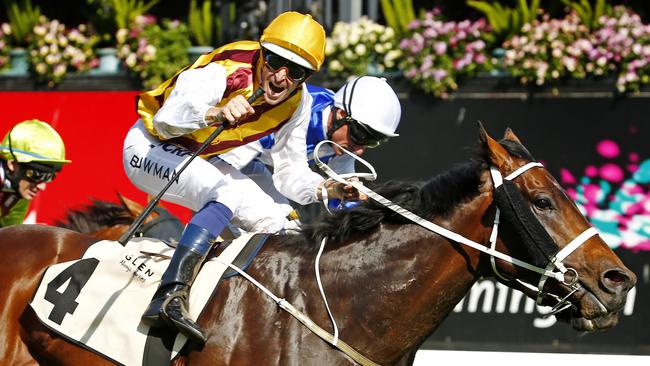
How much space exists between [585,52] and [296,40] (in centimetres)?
405

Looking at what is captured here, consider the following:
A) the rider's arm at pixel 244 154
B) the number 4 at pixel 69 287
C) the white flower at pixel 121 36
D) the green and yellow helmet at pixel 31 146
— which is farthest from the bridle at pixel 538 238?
the white flower at pixel 121 36

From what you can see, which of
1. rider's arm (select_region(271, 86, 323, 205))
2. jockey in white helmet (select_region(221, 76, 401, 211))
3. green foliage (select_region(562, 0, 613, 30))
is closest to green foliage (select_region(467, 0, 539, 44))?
green foliage (select_region(562, 0, 613, 30))

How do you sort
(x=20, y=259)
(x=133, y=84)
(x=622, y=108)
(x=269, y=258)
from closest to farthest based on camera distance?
(x=269, y=258) → (x=20, y=259) → (x=622, y=108) → (x=133, y=84)

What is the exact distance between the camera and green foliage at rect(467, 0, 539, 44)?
7.42 meters

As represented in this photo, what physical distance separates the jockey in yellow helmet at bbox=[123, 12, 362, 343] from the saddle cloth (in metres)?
0.08

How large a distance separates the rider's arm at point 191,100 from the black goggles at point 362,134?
68 cm

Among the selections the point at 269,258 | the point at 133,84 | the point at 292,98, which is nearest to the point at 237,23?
the point at 133,84

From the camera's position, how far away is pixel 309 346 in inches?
133

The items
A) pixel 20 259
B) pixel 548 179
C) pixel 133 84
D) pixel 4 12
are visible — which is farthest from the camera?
pixel 4 12

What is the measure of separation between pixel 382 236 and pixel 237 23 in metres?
4.67

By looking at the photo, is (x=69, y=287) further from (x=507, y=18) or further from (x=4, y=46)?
(x=4, y=46)

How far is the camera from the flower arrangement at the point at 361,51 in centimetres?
741

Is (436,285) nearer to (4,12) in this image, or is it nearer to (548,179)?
(548,179)

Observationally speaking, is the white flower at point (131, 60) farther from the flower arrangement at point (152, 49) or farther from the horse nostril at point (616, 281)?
the horse nostril at point (616, 281)
